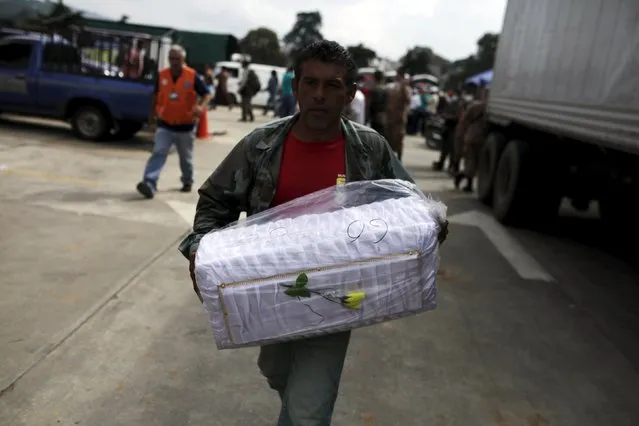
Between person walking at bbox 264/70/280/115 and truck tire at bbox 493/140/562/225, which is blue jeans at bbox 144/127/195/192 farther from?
person walking at bbox 264/70/280/115

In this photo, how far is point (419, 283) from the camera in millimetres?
1963

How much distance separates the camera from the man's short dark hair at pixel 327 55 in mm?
2152

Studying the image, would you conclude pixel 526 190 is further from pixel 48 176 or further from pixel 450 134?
pixel 48 176

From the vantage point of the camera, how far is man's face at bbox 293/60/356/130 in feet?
7.04

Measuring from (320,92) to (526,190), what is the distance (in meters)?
5.74

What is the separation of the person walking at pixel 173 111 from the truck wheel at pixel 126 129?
4663 mm

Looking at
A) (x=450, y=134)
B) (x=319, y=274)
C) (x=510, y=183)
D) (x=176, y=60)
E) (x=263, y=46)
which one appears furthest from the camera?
(x=263, y=46)

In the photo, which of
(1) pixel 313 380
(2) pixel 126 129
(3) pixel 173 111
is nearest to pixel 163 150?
(3) pixel 173 111

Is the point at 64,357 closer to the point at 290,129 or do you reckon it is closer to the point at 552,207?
the point at 290,129

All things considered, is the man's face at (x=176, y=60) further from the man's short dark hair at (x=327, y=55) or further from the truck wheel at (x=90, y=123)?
the man's short dark hair at (x=327, y=55)

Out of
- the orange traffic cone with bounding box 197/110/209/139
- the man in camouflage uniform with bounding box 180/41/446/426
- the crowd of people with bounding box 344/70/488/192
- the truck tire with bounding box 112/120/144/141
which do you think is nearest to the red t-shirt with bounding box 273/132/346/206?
the man in camouflage uniform with bounding box 180/41/446/426

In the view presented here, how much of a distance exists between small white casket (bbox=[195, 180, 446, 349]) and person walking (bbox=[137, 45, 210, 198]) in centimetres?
554

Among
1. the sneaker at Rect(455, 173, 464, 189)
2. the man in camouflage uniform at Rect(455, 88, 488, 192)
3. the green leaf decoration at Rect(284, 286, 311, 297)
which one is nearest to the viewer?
the green leaf decoration at Rect(284, 286, 311, 297)

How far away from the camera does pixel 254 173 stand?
89.2 inches
